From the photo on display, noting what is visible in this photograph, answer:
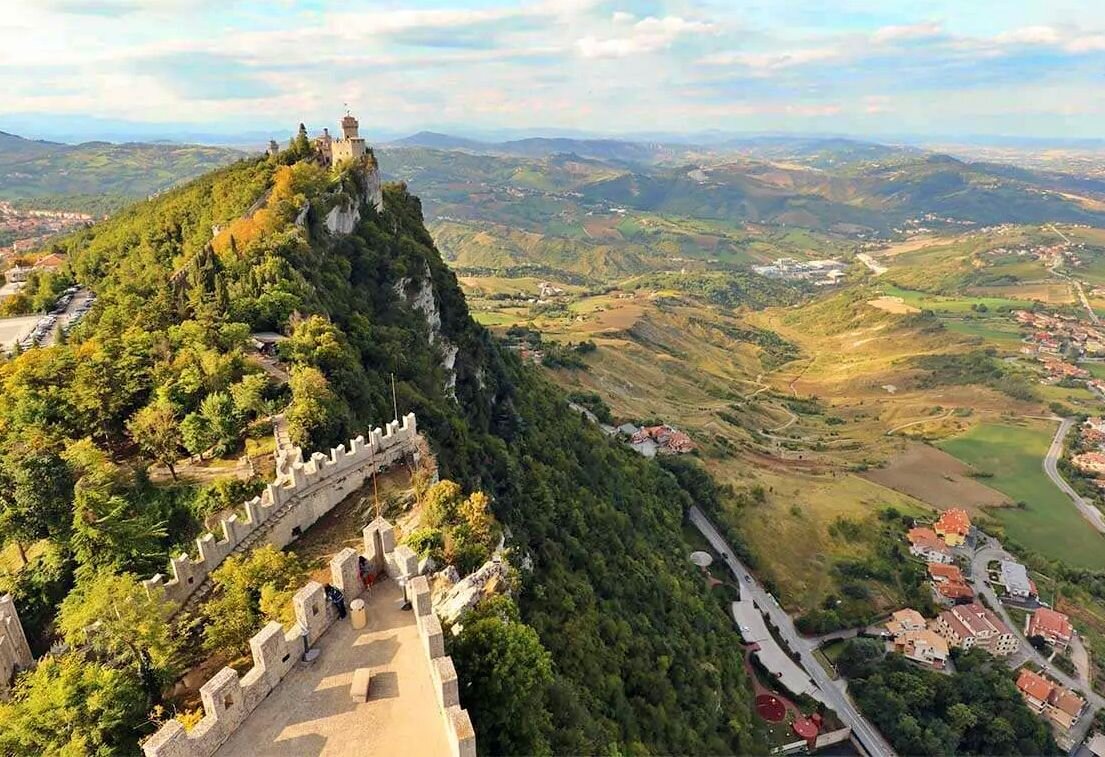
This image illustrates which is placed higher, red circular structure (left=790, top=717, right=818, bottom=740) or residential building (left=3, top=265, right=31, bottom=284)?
residential building (left=3, top=265, right=31, bottom=284)

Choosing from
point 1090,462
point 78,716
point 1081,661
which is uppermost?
point 78,716

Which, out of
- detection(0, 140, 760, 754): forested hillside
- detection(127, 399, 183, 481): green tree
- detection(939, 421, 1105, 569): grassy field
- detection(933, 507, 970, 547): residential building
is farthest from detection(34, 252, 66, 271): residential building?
detection(939, 421, 1105, 569): grassy field

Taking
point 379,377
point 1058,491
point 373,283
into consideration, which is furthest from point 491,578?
point 1058,491

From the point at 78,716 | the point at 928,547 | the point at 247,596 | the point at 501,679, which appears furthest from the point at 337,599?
the point at 928,547

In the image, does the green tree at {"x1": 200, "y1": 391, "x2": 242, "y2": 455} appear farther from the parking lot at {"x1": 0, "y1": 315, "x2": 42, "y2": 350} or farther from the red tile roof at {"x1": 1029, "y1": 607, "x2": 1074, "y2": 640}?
the red tile roof at {"x1": 1029, "y1": 607, "x2": 1074, "y2": 640}

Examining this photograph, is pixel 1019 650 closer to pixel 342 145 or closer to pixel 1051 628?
pixel 1051 628

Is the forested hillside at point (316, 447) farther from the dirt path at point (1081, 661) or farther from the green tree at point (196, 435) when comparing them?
the dirt path at point (1081, 661)

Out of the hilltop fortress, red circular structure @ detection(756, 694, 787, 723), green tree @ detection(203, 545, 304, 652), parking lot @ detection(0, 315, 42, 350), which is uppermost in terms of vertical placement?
the hilltop fortress
